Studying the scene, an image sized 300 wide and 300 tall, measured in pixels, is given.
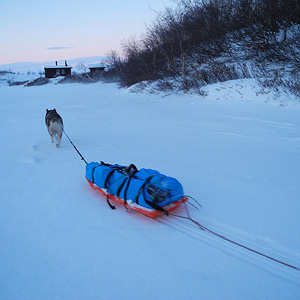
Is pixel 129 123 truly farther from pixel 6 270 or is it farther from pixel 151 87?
pixel 151 87

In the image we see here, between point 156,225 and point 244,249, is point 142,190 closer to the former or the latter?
point 156,225

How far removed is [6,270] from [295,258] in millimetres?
2606

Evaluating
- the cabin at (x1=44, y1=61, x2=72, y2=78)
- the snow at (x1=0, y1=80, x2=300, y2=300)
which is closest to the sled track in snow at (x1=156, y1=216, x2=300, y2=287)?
the snow at (x1=0, y1=80, x2=300, y2=300)

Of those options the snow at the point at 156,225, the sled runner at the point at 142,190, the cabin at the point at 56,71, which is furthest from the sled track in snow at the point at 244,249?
the cabin at the point at 56,71

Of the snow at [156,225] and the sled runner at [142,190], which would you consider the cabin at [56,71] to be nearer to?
the snow at [156,225]

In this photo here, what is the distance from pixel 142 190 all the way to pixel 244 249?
1183 millimetres

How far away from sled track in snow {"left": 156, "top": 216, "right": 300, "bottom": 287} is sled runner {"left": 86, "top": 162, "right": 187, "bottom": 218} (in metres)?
0.22

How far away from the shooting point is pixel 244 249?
2.29 meters

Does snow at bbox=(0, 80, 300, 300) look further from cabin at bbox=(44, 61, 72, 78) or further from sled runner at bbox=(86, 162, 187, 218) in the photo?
cabin at bbox=(44, 61, 72, 78)

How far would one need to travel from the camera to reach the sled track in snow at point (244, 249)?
2.05 meters

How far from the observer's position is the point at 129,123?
7.88 m

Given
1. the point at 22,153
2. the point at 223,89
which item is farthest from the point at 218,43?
the point at 22,153

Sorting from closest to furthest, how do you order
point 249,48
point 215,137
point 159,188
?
point 159,188, point 215,137, point 249,48

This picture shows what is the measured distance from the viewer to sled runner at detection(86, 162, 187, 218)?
263cm
